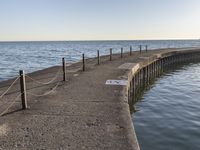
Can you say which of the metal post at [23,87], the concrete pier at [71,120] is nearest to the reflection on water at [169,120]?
the concrete pier at [71,120]

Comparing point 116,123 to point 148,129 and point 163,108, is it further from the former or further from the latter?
point 163,108

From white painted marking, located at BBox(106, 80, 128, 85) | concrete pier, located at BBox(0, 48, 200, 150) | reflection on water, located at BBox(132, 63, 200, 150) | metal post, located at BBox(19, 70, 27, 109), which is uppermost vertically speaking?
metal post, located at BBox(19, 70, 27, 109)

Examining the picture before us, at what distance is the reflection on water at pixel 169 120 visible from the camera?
7469 mm

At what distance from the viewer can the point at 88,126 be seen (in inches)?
228

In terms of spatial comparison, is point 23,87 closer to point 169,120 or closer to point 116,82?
point 116,82

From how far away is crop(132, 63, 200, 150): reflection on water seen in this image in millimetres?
7469

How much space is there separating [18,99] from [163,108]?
7.00 meters

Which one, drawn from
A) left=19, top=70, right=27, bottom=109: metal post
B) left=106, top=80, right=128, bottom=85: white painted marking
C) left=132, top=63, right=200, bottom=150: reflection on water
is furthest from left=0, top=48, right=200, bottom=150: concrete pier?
left=132, top=63, right=200, bottom=150: reflection on water

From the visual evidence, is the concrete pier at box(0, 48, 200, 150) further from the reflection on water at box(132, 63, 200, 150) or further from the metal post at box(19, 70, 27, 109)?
the reflection on water at box(132, 63, 200, 150)

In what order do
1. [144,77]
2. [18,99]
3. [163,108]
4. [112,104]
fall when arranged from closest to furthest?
[112,104] < [18,99] < [163,108] < [144,77]

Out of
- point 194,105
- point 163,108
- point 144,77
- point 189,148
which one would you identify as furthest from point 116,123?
point 144,77

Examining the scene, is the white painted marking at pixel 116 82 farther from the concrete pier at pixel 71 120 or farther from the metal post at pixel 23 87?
the metal post at pixel 23 87

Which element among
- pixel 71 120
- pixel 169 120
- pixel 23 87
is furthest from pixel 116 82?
pixel 71 120

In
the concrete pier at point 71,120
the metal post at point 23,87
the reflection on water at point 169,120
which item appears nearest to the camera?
the concrete pier at point 71,120
